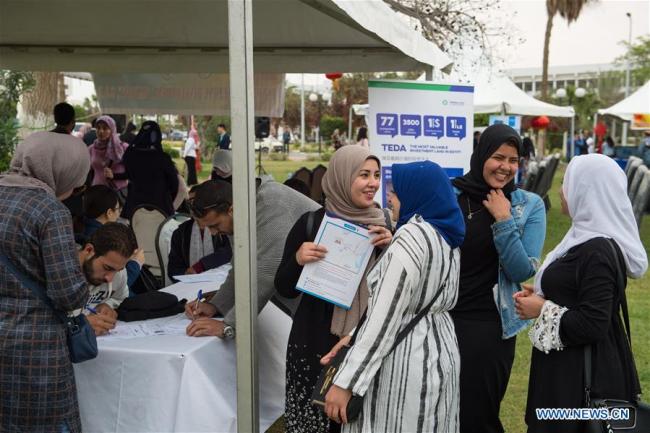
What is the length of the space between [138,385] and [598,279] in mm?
1843

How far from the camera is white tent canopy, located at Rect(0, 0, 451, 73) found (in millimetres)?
5281

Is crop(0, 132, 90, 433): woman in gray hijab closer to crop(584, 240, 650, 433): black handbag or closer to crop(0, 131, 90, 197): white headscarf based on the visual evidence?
crop(0, 131, 90, 197): white headscarf

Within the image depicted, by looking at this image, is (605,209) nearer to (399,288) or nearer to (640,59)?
(399,288)

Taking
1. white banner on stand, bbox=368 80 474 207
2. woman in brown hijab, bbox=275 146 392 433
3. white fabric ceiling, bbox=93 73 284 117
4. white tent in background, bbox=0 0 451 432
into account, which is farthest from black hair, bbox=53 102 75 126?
woman in brown hijab, bbox=275 146 392 433

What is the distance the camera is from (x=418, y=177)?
8.96 feet

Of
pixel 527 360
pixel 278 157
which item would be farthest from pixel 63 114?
pixel 278 157

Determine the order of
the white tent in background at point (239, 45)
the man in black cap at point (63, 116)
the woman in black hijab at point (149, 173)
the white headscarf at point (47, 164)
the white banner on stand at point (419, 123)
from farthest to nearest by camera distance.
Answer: the woman in black hijab at point (149, 173)
the man in black cap at point (63, 116)
the white banner on stand at point (419, 123)
the white tent in background at point (239, 45)
the white headscarf at point (47, 164)

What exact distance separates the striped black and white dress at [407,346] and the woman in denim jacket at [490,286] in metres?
0.77

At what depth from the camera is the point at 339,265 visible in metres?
3.12

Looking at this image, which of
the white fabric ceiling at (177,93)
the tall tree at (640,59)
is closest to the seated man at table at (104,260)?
the white fabric ceiling at (177,93)

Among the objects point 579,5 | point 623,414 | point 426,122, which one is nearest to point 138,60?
point 426,122

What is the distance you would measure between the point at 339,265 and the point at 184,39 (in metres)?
3.95

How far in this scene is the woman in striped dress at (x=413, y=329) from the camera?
2541 mm

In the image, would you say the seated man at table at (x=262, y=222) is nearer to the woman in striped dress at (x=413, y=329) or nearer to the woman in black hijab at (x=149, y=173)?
the woman in striped dress at (x=413, y=329)
